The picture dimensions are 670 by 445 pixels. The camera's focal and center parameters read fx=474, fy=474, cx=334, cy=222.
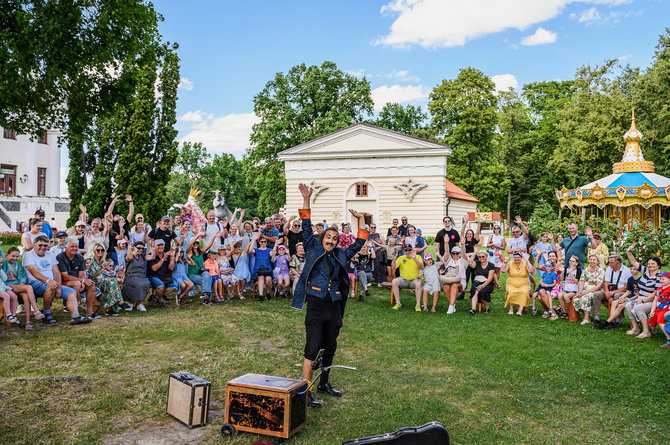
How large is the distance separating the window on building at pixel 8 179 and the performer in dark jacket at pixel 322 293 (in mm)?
39746

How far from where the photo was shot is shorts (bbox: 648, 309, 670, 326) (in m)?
8.40

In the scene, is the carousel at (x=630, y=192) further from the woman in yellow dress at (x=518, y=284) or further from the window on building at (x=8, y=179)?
the window on building at (x=8, y=179)

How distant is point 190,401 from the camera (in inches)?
196

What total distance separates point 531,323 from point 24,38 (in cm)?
1155

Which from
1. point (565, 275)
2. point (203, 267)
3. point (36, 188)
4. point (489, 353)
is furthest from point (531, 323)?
point (36, 188)

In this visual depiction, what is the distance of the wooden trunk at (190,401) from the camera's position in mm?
4973

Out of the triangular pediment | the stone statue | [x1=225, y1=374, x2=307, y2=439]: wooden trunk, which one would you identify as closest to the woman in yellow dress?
[x1=225, y1=374, x2=307, y2=439]: wooden trunk

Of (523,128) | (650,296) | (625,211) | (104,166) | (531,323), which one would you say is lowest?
(531,323)

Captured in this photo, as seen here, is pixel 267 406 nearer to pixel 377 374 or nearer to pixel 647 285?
pixel 377 374

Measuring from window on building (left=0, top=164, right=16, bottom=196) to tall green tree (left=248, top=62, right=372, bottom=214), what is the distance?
18.7m

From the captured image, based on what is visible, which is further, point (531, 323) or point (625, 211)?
point (625, 211)

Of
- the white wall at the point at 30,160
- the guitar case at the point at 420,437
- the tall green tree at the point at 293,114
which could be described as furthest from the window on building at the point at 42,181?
the guitar case at the point at 420,437

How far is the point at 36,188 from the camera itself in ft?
129

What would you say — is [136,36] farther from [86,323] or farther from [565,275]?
[565,275]
